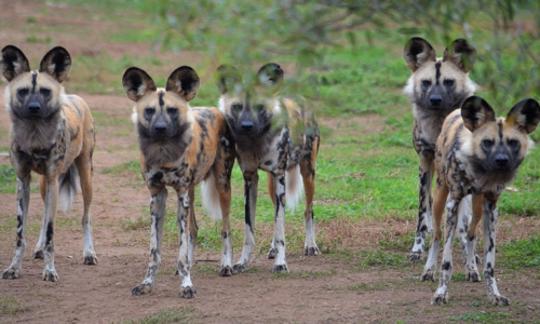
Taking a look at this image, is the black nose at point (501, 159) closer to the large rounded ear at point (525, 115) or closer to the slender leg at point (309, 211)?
the large rounded ear at point (525, 115)

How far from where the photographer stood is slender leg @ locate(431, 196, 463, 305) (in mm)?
5656

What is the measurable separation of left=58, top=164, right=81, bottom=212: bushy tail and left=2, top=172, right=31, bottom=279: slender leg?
60 cm

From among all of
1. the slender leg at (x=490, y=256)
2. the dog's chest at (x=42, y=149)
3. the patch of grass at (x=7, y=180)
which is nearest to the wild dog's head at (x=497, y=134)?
the slender leg at (x=490, y=256)

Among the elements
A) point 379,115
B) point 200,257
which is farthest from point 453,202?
point 379,115

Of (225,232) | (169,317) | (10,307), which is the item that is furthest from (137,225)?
(169,317)

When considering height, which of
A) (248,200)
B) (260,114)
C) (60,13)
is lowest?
(248,200)

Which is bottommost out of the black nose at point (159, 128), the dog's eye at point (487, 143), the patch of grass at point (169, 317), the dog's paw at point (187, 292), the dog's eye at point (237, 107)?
the patch of grass at point (169, 317)

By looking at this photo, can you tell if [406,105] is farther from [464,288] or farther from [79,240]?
[464,288]

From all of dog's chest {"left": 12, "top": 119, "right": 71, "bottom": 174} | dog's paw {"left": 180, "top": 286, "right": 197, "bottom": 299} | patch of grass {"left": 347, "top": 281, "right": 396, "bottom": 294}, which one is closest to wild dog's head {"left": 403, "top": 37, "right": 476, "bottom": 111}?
patch of grass {"left": 347, "top": 281, "right": 396, "bottom": 294}

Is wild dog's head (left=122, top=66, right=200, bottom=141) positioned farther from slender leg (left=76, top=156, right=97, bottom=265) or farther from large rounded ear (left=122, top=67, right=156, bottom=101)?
slender leg (left=76, top=156, right=97, bottom=265)

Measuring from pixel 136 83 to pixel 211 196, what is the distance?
1.12 metres

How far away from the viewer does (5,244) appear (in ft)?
24.5

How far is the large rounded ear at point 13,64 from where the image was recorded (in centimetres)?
645

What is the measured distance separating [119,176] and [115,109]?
11.9 feet
